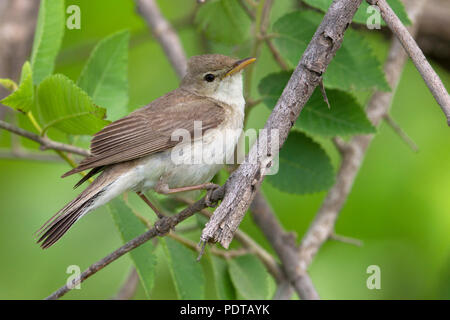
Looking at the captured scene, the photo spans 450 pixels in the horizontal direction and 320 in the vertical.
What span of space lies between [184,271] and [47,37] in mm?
1393

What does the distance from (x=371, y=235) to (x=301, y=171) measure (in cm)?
102

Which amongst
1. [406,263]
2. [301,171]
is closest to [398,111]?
[406,263]

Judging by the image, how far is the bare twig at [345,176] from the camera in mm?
4016

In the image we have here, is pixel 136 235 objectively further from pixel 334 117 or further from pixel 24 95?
pixel 334 117

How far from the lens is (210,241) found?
2.31 metres

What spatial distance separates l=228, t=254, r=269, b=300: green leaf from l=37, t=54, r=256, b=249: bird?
1.92 feet

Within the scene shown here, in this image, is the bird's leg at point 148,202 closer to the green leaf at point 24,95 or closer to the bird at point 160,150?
the bird at point 160,150

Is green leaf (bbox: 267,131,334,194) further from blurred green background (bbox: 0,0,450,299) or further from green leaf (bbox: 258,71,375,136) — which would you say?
blurred green background (bbox: 0,0,450,299)

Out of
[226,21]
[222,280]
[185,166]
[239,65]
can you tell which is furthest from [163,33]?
[222,280]

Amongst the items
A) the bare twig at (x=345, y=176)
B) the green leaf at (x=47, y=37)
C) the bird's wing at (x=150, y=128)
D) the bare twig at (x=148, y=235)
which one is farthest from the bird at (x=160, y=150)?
the bare twig at (x=345, y=176)

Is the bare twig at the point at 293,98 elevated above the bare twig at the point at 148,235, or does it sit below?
above

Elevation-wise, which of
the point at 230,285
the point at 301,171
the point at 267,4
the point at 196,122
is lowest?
the point at 230,285

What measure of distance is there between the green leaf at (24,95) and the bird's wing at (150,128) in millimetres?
366

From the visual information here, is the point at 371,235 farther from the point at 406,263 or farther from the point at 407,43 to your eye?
the point at 407,43
